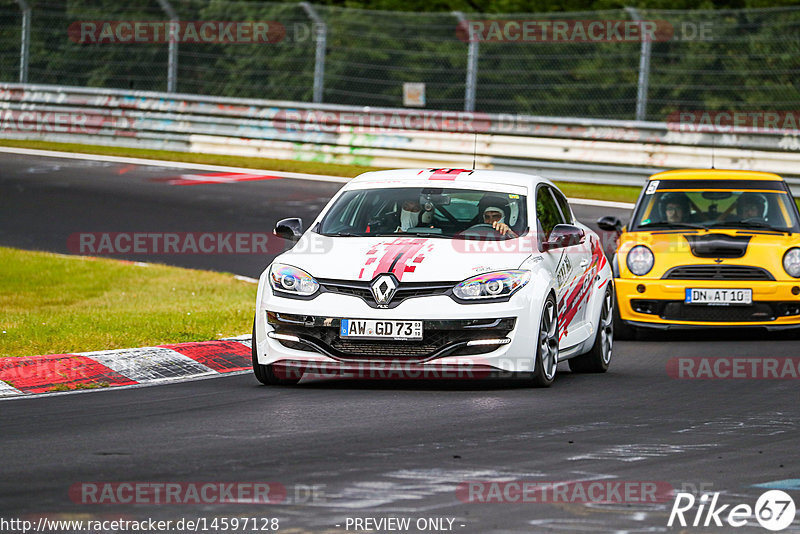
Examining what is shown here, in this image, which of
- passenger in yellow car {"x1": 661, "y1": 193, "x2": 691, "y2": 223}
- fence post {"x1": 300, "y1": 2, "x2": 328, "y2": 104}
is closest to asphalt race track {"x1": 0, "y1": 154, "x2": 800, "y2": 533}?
passenger in yellow car {"x1": 661, "y1": 193, "x2": 691, "y2": 223}

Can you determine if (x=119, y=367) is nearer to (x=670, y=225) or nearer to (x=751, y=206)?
(x=670, y=225)

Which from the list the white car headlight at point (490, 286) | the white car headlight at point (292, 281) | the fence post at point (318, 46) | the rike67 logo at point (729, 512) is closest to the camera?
the rike67 logo at point (729, 512)

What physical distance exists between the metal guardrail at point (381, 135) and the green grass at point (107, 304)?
9346 mm

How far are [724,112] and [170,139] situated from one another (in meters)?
10.0

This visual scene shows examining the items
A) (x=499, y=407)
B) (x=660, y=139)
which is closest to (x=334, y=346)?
(x=499, y=407)

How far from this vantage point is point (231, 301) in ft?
45.0

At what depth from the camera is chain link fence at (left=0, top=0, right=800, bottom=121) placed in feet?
76.2

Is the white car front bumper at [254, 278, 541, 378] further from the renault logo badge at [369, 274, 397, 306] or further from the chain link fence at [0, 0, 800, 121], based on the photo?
the chain link fence at [0, 0, 800, 121]

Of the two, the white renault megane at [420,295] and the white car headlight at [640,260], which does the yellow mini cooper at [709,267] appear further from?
the white renault megane at [420,295]

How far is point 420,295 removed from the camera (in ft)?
29.1

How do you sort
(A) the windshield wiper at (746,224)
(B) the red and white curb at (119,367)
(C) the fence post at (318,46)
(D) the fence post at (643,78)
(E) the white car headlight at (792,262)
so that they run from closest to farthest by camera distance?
(B) the red and white curb at (119,367) < (E) the white car headlight at (792,262) < (A) the windshield wiper at (746,224) < (D) the fence post at (643,78) < (C) the fence post at (318,46)

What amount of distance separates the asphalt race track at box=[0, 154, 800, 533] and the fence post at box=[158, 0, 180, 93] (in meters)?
17.0

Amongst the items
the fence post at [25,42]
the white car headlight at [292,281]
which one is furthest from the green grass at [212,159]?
the white car headlight at [292,281]

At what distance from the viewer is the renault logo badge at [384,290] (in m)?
8.84
